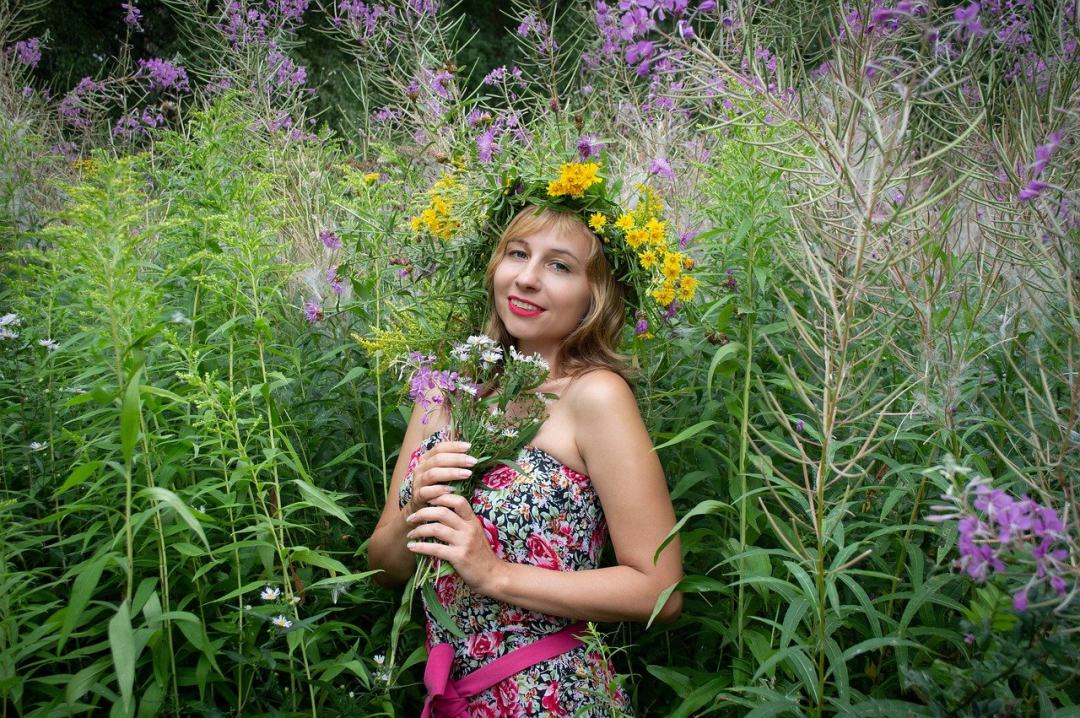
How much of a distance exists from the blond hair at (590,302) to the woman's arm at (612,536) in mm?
157

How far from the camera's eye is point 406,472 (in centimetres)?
234

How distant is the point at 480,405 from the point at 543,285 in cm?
37

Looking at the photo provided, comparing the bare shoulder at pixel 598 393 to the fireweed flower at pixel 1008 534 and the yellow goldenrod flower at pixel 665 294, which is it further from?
the fireweed flower at pixel 1008 534

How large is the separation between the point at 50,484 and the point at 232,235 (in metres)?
0.78

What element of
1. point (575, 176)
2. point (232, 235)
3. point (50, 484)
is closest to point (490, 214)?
point (575, 176)

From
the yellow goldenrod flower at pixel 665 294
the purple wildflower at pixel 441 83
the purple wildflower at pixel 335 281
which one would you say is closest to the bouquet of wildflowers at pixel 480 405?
the yellow goldenrod flower at pixel 665 294

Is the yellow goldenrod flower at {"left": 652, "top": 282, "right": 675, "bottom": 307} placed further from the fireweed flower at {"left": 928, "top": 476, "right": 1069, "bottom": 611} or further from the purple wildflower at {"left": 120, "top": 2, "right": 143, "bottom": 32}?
the purple wildflower at {"left": 120, "top": 2, "right": 143, "bottom": 32}

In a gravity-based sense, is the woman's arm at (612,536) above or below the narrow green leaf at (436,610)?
above

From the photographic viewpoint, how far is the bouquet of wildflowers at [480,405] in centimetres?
204

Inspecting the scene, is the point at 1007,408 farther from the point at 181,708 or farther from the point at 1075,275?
the point at 181,708

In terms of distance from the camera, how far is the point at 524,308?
2.24 m

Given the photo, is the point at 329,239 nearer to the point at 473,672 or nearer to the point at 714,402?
the point at 714,402

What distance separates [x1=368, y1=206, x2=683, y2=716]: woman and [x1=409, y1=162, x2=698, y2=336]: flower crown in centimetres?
8

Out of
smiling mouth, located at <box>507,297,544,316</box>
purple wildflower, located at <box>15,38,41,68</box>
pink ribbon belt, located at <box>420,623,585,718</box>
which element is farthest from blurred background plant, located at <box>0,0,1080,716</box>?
purple wildflower, located at <box>15,38,41,68</box>
